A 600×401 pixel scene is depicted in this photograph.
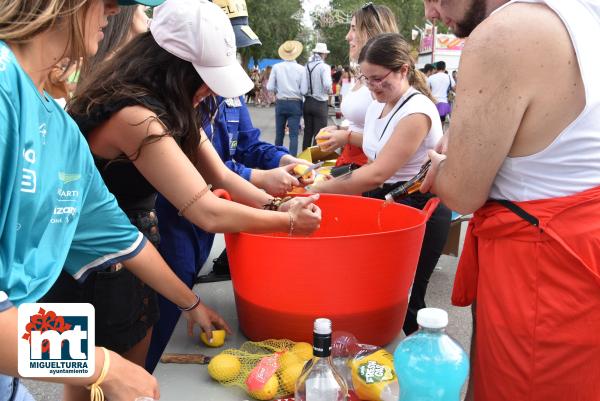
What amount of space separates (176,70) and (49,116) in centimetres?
61

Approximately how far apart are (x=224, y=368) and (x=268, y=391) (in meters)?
0.14

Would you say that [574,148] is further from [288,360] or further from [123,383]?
[123,383]

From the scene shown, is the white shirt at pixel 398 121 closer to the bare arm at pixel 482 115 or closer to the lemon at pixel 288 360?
the bare arm at pixel 482 115

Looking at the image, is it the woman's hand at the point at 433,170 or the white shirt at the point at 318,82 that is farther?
the white shirt at the point at 318,82

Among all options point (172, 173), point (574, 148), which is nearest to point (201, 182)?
point (172, 173)

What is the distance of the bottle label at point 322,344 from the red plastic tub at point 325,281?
0.84 feet

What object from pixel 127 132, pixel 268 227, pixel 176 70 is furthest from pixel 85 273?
pixel 176 70

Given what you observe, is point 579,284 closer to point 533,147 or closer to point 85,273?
point 533,147

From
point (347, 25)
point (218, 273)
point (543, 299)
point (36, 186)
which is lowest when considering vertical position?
point (347, 25)

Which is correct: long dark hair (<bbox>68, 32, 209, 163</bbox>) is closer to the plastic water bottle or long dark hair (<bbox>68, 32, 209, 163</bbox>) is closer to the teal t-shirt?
the teal t-shirt

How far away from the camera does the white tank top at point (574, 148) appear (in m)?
1.08

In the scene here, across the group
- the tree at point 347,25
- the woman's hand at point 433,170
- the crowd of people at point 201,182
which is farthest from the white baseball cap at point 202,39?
the tree at point 347,25

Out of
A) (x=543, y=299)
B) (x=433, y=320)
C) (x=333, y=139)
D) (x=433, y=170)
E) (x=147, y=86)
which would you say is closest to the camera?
(x=433, y=320)

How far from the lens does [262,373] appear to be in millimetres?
1277
